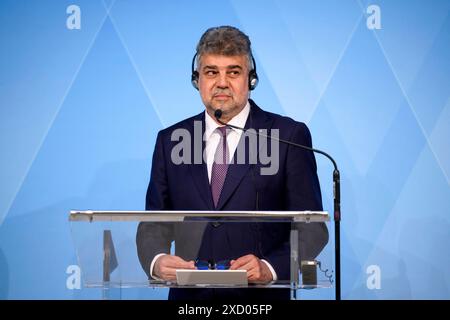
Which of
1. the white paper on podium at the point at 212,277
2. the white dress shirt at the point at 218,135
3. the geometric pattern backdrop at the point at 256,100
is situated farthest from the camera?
the geometric pattern backdrop at the point at 256,100

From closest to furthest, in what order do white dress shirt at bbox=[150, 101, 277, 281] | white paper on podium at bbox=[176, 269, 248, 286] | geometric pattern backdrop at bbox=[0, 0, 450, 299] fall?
1. white paper on podium at bbox=[176, 269, 248, 286]
2. white dress shirt at bbox=[150, 101, 277, 281]
3. geometric pattern backdrop at bbox=[0, 0, 450, 299]

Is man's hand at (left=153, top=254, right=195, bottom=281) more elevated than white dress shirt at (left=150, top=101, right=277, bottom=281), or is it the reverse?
white dress shirt at (left=150, top=101, right=277, bottom=281)

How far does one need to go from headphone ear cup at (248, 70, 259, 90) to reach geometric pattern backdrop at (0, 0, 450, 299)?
525mm

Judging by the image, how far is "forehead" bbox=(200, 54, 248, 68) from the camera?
545 cm

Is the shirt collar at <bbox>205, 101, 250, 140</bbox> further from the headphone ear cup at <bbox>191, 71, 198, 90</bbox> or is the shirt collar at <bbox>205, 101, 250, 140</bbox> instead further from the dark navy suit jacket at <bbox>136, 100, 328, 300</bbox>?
the headphone ear cup at <bbox>191, 71, 198, 90</bbox>

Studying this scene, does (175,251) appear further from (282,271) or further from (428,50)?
(428,50)

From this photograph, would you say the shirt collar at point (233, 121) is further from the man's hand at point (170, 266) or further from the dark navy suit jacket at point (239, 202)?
the man's hand at point (170, 266)

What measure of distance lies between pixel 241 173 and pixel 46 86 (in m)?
1.70

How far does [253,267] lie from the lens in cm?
411

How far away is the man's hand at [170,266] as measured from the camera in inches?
162

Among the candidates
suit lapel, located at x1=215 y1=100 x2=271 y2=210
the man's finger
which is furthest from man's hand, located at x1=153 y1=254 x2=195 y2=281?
suit lapel, located at x1=215 y1=100 x2=271 y2=210

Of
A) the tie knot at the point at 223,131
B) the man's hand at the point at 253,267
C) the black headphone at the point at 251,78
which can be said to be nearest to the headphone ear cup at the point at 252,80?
the black headphone at the point at 251,78

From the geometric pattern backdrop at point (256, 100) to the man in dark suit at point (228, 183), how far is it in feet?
1.51

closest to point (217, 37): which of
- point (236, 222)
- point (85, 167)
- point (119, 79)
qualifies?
point (119, 79)
